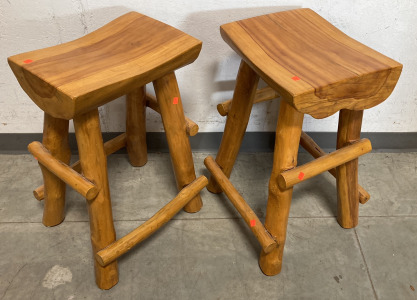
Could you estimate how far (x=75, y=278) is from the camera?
1365 mm

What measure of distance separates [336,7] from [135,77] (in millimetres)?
864

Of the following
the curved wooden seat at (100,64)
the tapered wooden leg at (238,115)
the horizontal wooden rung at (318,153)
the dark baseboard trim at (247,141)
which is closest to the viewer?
the curved wooden seat at (100,64)

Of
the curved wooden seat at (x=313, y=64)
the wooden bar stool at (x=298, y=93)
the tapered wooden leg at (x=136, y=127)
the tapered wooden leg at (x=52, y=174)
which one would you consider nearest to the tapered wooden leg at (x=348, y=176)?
the wooden bar stool at (x=298, y=93)

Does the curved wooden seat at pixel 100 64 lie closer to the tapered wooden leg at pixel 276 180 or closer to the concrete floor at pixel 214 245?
the tapered wooden leg at pixel 276 180

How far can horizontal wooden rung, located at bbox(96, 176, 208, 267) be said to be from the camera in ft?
4.19

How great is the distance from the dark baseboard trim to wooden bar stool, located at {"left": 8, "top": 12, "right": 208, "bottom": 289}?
0.40 m

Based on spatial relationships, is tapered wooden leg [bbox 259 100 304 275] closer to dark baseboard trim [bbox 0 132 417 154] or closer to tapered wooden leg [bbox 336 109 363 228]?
tapered wooden leg [bbox 336 109 363 228]

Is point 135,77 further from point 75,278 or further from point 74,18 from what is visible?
point 75,278

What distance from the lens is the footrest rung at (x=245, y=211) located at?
1310 millimetres

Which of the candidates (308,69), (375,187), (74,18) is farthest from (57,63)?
(375,187)

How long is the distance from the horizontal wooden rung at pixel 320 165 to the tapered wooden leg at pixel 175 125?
0.37 metres

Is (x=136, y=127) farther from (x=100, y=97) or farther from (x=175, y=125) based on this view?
(x=100, y=97)

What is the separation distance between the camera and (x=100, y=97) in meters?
1.02

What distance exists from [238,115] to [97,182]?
1.81 ft
